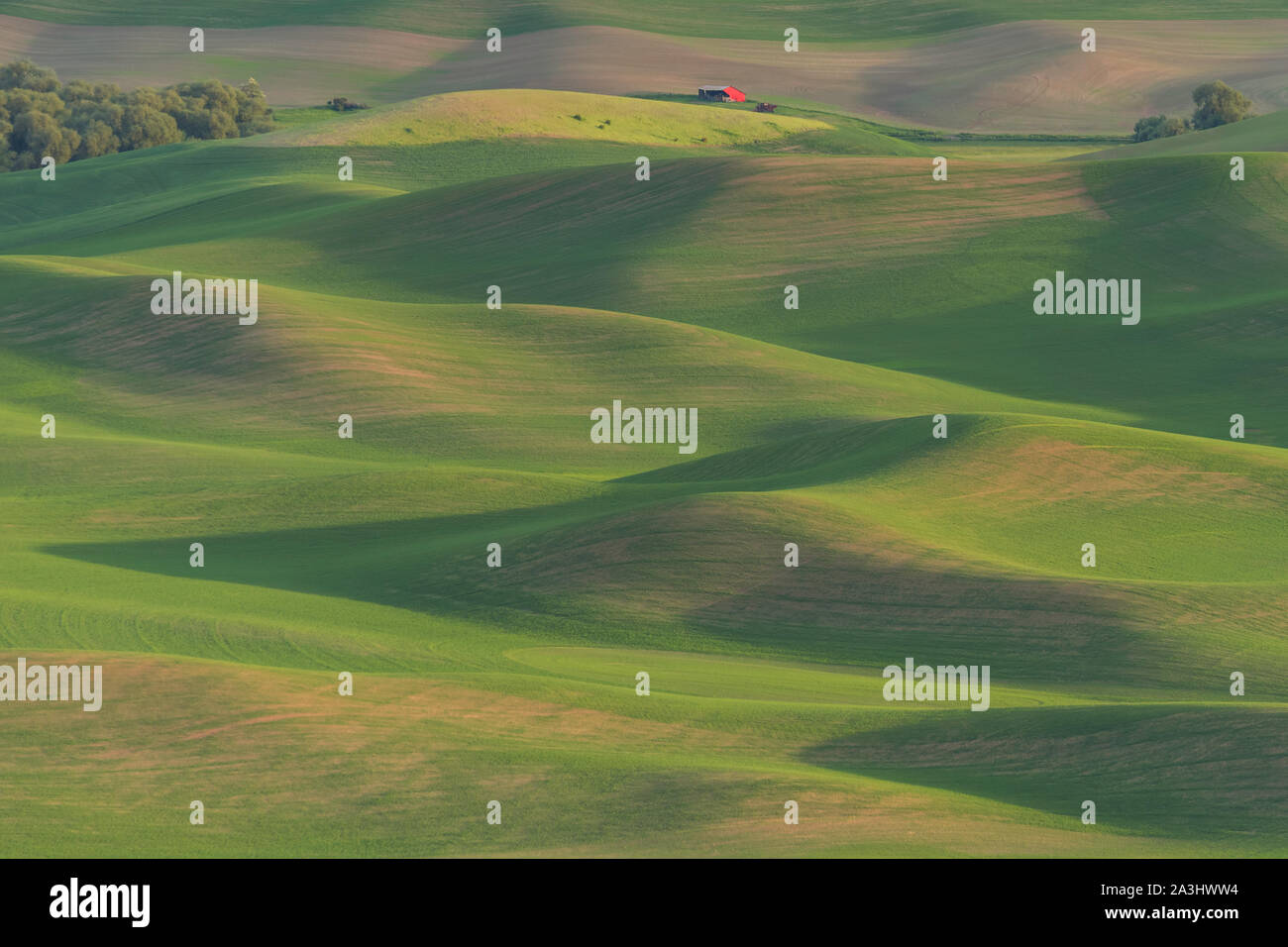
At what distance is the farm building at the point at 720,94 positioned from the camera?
391 ft

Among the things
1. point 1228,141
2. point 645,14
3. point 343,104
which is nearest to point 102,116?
point 343,104

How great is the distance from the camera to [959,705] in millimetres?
21750

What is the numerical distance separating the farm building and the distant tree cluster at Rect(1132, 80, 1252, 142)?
26.2m

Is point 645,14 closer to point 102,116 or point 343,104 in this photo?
point 343,104

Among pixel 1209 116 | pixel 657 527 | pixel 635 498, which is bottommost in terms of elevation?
pixel 657 527

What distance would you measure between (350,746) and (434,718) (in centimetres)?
139

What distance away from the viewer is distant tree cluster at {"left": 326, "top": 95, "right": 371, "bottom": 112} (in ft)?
394

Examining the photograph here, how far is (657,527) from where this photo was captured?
92.4ft

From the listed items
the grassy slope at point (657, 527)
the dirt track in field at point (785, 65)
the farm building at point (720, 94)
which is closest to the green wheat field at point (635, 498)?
the grassy slope at point (657, 527)

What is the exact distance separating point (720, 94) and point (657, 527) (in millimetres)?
95082

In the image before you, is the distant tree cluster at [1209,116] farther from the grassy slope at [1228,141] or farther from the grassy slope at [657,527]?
the grassy slope at [657,527]

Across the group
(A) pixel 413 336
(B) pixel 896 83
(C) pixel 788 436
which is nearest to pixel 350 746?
(C) pixel 788 436

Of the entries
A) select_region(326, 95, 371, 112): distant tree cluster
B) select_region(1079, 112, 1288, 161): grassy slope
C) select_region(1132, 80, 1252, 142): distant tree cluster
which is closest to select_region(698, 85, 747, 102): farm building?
select_region(326, 95, 371, 112): distant tree cluster

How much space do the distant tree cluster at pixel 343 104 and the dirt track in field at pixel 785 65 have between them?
2.19 metres
